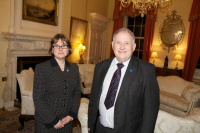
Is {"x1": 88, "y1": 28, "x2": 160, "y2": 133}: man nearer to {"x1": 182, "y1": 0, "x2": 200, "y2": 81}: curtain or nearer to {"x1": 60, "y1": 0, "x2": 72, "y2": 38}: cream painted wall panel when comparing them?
{"x1": 60, "y1": 0, "x2": 72, "y2": 38}: cream painted wall panel

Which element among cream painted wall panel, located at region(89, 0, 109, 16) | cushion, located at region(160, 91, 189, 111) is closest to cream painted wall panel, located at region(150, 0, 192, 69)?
cream painted wall panel, located at region(89, 0, 109, 16)

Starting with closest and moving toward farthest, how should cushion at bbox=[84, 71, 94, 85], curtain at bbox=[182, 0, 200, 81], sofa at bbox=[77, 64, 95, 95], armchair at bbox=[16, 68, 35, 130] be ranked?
armchair at bbox=[16, 68, 35, 130] < sofa at bbox=[77, 64, 95, 95] < cushion at bbox=[84, 71, 94, 85] < curtain at bbox=[182, 0, 200, 81]

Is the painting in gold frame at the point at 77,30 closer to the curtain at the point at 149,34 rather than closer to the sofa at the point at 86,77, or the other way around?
the sofa at the point at 86,77

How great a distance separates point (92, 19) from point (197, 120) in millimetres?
6266

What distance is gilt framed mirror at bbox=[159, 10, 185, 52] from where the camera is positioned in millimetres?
6488

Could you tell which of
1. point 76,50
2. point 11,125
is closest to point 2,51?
point 11,125

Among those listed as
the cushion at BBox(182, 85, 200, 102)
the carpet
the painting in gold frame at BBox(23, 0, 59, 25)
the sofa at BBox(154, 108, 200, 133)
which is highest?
the painting in gold frame at BBox(23, 0, 59, 25)

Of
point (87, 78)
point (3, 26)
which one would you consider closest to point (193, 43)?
point (87, 78)

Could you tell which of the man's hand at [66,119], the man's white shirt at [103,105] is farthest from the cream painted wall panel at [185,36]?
the man's hand at [66,119]

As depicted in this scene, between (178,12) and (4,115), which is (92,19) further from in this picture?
(4,115)

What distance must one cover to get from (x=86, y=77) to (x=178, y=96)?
2.71 m

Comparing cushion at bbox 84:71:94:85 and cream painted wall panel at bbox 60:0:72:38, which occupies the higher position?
cream painted wall panel at bbox 60:0:72:38

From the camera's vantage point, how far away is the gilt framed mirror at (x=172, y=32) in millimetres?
6488

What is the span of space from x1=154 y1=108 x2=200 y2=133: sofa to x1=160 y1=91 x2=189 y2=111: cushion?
2.65 meters
